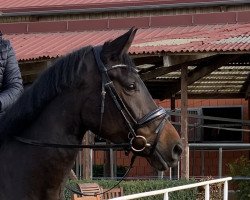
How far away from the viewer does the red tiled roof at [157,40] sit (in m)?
12.5

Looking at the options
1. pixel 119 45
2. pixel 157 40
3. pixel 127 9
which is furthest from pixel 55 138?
pixel 127 9

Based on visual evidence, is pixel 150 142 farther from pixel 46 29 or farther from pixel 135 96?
pixel 46 29

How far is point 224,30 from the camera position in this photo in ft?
49.7

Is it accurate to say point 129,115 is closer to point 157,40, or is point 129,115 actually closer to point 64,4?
Answer: point 157,40

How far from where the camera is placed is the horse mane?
382cm

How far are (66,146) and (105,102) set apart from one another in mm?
311

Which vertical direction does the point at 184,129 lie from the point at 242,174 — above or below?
above

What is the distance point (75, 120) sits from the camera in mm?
3814

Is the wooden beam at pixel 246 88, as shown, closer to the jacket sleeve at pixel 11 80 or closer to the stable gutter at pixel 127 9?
the stable gutter at pixel 127 9

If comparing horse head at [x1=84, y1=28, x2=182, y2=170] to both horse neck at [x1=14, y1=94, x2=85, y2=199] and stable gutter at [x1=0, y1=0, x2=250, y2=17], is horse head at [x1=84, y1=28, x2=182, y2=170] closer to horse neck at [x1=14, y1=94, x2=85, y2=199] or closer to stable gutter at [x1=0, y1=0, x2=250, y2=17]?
horse neck at [x1=14, y1=94, x2=85, y2=199]

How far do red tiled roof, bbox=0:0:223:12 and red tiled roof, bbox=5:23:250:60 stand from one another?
37.6 inches

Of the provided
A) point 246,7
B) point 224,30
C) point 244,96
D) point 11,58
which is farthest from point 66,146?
point 244,96

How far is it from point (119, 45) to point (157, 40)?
1060 centimetres

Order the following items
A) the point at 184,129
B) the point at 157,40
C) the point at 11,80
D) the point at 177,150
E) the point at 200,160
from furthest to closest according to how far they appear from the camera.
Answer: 1. the point at 200,160
2. the point at 157,40
3. the point at 184,129
4. the point at 11,80
5. the point at 177,150
